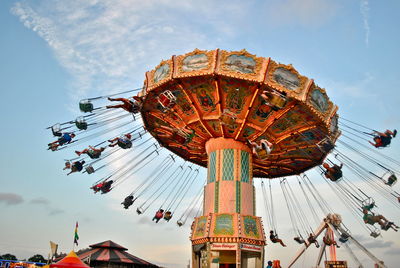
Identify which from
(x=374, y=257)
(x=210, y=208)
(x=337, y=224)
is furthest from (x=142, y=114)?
(x=374, y=257)

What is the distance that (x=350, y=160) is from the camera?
1631cm

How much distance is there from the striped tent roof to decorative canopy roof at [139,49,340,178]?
24.4ft

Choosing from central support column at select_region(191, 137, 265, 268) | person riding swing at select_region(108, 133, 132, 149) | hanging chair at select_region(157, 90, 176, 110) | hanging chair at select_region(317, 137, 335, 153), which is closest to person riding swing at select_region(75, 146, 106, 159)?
person riding swing at select_region(108, 133, 132, 149)

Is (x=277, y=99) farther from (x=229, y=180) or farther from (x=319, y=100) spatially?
(x=229, y=180)

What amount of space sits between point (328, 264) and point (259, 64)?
49.7ft

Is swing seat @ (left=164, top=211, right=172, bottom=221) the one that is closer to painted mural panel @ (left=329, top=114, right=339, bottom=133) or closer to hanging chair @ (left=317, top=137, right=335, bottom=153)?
hanging chair @ (left=317, top=137, right=335, bottom=153)

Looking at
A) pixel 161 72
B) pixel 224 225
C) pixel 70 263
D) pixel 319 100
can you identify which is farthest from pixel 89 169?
pixel 319 100

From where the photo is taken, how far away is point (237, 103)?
48.6 feet

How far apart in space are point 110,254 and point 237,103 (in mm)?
11648

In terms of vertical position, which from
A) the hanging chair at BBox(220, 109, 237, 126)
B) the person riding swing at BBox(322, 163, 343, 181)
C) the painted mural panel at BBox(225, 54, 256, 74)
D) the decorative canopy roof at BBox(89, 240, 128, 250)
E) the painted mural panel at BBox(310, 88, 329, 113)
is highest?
the painted mural panel at BBox(225, 54, 256, 74)

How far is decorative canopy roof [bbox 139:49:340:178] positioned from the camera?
13.4 metres

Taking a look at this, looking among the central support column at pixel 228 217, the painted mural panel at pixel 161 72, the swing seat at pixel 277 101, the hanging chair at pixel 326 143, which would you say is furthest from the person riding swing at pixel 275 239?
the painted mural panel at pixel 161 72

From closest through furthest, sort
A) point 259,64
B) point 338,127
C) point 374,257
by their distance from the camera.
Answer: point 259,64 → point 338,127 → point 374,257

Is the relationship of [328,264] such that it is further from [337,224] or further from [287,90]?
[287,90]
